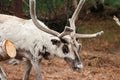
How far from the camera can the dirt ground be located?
8492 mm

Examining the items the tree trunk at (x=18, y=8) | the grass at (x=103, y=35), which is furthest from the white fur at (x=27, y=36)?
the grass at (x=103, y=35)

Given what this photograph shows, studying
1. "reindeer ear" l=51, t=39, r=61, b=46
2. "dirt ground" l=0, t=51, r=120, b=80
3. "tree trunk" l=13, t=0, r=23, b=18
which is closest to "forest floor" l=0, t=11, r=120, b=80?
"dirt ground" l=0, t=51, r=120, b=80

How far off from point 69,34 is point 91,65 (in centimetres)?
347

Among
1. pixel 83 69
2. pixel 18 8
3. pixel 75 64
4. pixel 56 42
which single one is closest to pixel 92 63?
pixel 83 69


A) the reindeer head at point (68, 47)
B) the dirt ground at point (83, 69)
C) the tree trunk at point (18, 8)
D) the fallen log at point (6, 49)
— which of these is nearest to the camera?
the fallen log at point (6, 49)

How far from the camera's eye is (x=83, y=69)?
30.4ft

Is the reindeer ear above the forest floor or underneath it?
above

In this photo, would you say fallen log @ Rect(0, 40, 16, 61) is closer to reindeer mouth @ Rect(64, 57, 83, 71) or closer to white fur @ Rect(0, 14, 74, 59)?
white fur @ Rect(0, 14, 74, 59)

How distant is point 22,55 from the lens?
6582mm

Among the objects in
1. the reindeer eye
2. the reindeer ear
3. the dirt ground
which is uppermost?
the reindeer ear

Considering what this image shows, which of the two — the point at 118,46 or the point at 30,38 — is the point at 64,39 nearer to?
the point at 30,38

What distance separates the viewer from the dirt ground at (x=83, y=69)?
849 cm

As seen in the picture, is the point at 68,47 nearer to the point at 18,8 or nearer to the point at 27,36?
the point at 27,36

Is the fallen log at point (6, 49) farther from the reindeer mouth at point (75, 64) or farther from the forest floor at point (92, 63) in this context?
the forest floor at point (92, 63)
